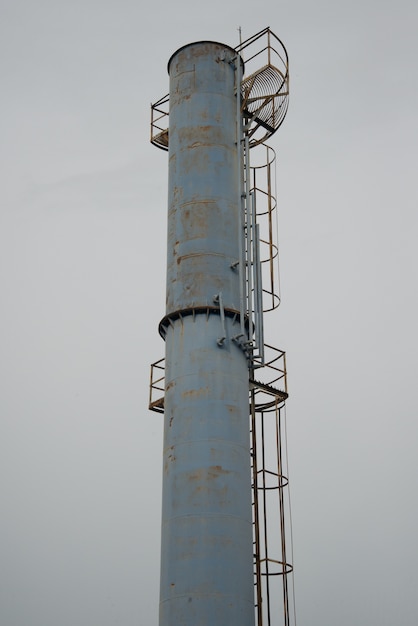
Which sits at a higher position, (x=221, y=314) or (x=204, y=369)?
(x=221, y=314)

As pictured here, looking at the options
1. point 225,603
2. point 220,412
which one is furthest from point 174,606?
point 220,412

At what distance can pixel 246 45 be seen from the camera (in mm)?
30656

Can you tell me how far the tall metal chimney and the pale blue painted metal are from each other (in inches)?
1.3

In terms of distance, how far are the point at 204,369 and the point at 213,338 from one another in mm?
1066

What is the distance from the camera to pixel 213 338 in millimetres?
25734

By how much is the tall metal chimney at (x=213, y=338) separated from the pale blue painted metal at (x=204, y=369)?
0.11 ft

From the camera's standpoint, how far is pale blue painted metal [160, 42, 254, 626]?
22.9 metres

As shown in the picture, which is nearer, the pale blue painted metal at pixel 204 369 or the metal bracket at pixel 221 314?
the pale blue painted metal at pixel 204 369

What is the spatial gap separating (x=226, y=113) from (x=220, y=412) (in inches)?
427

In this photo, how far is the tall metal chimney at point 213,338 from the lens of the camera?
2308 centimetres

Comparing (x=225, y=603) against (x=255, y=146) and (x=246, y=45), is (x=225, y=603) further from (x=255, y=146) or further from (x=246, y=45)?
(x=246, y=45)

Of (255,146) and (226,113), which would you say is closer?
(226,113)

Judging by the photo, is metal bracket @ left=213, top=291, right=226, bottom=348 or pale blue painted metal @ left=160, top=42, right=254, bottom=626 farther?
metal bracket @ left=213, top=291, right=226, bottom=348

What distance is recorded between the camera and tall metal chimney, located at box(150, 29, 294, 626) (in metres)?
23.1
